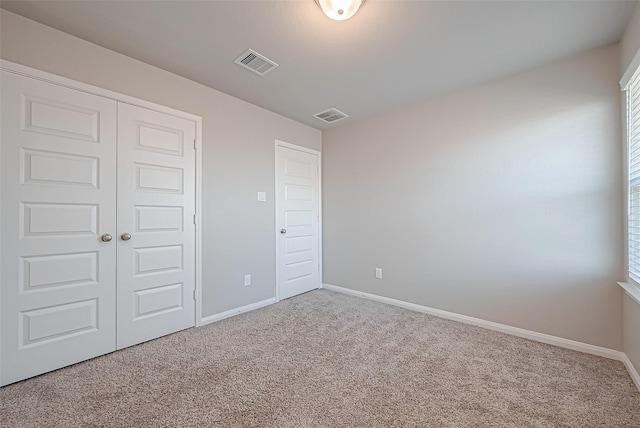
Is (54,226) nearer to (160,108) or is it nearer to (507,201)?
(160,108)

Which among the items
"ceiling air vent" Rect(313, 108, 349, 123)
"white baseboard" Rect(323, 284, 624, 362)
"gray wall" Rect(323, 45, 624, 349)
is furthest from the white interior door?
"white baseboard" Rect(323, 284, 624, 362)

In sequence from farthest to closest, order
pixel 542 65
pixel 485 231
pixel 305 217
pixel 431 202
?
pixel 305 217
pixel 431 202
pixel 485 231
pixel 542 65

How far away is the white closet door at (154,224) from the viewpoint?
218 centimetres

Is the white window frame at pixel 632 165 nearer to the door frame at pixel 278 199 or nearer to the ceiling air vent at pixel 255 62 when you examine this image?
the ceiling air vent at pixel 255 62

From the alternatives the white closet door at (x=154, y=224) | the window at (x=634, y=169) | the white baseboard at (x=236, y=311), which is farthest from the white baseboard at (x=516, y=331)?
the white closet door at (x=154, y=224)

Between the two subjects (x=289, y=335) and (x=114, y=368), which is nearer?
(x=114, y=368)

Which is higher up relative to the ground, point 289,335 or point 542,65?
point 542,65

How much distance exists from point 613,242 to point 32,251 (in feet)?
14.3

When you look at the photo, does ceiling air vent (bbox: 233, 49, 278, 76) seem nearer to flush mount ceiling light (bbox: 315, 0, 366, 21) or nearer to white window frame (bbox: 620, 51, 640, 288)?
flush mount ceiling light (bbox: 315, 0, 366, 21)

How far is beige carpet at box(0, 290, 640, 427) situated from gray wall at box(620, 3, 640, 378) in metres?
0.19

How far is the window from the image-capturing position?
175 cm

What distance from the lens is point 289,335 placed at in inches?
95.2

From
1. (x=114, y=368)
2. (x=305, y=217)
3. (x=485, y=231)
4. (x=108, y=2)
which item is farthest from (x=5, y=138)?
(x=485, y=231)

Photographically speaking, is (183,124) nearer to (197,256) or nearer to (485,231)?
(197,256)
